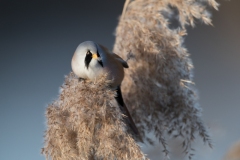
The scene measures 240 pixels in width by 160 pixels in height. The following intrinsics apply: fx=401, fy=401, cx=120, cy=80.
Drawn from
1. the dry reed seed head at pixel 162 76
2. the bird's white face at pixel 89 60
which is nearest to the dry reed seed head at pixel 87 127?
the bird's white face at pixel 89 60

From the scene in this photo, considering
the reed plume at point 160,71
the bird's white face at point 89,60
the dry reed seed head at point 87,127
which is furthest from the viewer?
the reed plume at point 160,71

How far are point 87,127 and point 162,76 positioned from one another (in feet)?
1.10

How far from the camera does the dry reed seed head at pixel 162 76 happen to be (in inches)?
42.3

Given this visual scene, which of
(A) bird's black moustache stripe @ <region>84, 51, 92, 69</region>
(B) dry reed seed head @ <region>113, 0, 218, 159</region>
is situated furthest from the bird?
(B) dry reed seed head @ <region>113, 0, 218, 159</region>

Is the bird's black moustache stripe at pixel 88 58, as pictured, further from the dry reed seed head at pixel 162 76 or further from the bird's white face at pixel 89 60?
the dry reed seed head at pixel 162 76

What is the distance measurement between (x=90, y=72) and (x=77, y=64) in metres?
0.05

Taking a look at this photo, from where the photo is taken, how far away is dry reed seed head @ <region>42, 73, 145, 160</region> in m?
0.83

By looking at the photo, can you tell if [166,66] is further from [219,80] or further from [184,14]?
[219,80]

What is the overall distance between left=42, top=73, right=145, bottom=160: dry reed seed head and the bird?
0.05m

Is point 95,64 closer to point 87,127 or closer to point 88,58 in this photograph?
point 88,58

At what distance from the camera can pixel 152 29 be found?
1095mm

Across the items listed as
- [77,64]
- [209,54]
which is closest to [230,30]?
[209,54]

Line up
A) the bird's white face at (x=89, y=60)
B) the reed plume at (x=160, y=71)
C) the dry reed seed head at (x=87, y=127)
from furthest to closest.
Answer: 1. the reed plume at (x=160, y=71)
2. the bird's white face at (x=89, y=60)
3. the dry reed seed head at (x=87, y=127)

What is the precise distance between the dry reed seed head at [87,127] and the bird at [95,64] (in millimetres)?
53
